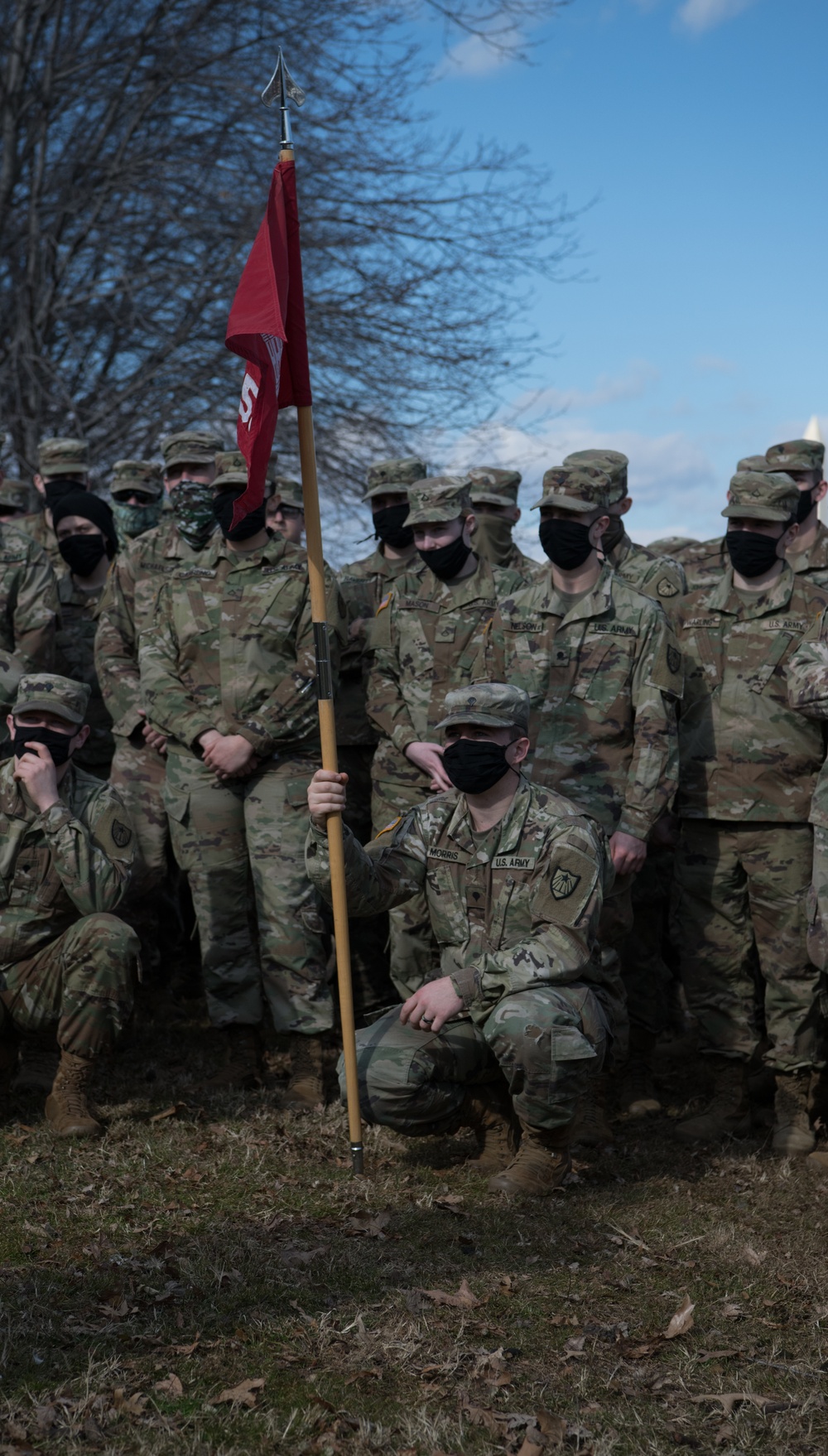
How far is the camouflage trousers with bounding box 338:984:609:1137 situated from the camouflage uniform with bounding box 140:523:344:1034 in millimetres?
1031

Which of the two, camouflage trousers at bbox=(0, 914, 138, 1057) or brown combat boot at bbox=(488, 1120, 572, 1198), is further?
camouflage trousers at bbox=(0, 914, 138, 1057)

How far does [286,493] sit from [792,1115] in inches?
186

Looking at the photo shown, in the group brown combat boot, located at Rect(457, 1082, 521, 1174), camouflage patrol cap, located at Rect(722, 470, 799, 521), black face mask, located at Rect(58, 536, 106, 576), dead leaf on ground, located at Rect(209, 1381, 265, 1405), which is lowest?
dead leaf on ground, located at Rect(209, 1381, 265, 1405)

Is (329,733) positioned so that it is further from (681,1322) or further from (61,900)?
(681,1322)

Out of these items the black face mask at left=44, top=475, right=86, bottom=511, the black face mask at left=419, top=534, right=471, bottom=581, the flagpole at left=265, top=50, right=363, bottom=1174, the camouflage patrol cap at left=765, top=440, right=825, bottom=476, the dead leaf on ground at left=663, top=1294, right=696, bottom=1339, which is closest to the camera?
the dead leaf on ground at left=663, top=1294, right=696, bottom=1339

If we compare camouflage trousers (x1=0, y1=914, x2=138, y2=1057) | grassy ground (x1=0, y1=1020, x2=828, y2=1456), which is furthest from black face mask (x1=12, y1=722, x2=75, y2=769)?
grassy ground (x1=0, y1=1020, x2=828, y2=1456)

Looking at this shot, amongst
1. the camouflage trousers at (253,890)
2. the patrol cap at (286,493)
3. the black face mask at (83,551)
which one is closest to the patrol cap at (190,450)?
the patrol cap at (286,493)

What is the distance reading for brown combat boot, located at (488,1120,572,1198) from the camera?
228 inches

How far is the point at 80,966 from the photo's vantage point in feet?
21.3

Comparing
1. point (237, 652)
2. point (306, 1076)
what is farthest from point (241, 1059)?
point (237, 652)

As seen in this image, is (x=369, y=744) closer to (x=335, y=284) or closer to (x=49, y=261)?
(x=335, y=284)

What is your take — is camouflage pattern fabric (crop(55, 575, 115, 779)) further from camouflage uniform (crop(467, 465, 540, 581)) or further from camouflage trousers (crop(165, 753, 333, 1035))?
camouflage uniform (crop(467, 465, 540, 581))

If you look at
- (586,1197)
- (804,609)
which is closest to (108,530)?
(804,609)

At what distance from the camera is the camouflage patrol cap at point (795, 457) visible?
818 centimetres
